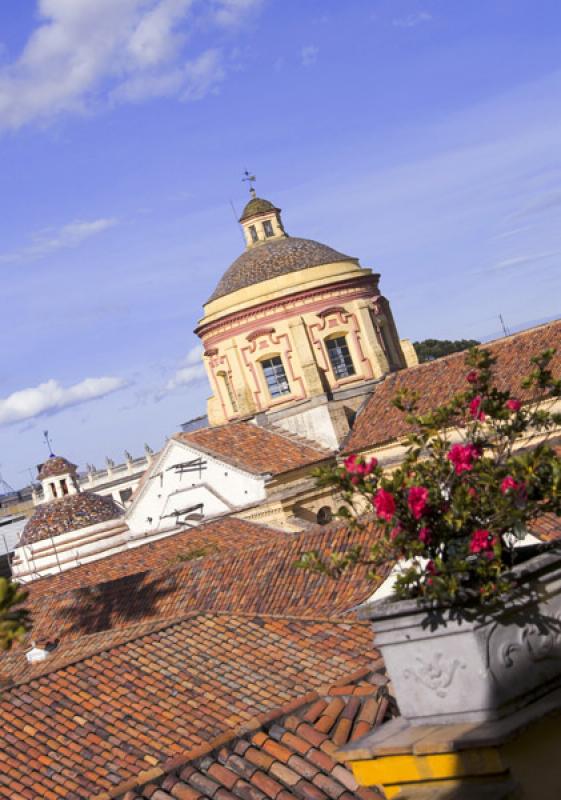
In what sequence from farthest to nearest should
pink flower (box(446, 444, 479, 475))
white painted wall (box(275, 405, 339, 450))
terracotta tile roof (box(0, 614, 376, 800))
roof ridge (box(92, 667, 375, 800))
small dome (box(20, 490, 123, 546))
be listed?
1. small dome (box(20, 490, 123, 546))
2. white painted wall (box(275, 405, 339, 450))
3. terracotta tile roof (box(0, 614, 376, 800))
4. roof ridge (box(92, 667, 375, 800))
5. pink flower (box(446, 444, 479, 475))

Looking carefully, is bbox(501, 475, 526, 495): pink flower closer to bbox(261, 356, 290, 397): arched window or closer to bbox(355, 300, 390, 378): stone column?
bbox(355, 300, 390, 378): stone column

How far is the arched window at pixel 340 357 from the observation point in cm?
3509

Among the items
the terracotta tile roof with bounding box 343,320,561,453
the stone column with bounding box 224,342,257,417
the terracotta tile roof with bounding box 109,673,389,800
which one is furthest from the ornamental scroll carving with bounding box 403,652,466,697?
the stone column with bounding box 224,342,257,417

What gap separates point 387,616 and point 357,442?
28110 millimetres

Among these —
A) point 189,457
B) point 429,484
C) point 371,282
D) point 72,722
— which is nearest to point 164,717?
point 72,722

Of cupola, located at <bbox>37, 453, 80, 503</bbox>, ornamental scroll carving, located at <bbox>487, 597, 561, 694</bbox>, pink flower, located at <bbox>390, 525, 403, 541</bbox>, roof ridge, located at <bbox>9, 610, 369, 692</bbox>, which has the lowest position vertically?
roof ridge, located at <bbox>9, 610, 369, 692</bbox>

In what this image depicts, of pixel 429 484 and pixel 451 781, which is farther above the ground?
pixel 429 484

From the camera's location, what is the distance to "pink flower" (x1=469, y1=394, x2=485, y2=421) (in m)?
5.44

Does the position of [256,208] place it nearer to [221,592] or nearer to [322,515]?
[322,515]

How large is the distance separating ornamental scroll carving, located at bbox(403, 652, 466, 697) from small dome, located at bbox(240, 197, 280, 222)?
33997 millimetres

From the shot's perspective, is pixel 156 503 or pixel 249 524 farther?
pixel 156 503

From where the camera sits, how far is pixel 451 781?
419cm

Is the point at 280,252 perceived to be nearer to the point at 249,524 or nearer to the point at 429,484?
the point at 249,524

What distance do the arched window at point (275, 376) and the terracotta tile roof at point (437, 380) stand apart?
281 cm
